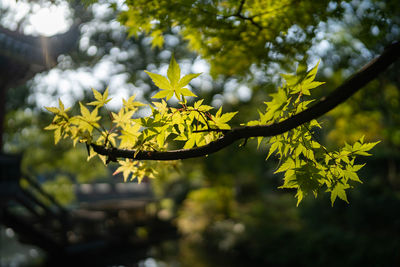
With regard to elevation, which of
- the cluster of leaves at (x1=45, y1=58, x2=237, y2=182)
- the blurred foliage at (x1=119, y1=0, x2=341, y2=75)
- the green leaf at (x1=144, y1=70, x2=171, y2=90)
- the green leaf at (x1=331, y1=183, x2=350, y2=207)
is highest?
the blurred foliage at (x1=119, y1=0, x2=341, y2=75)

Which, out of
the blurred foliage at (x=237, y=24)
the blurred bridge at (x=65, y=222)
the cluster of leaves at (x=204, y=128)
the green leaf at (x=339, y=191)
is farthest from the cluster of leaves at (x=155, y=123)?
the blurred bridge at (x=65, y=222)

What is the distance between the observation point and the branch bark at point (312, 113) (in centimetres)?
94

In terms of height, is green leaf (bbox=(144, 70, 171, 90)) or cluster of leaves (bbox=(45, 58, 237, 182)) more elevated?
green leaf (bbox=(144, 70, 171, 90))

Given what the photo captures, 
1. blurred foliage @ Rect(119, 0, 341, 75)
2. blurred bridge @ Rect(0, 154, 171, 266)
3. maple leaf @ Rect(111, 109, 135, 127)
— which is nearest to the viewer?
maple leaf @ Rect(111, 109, 135, 127)

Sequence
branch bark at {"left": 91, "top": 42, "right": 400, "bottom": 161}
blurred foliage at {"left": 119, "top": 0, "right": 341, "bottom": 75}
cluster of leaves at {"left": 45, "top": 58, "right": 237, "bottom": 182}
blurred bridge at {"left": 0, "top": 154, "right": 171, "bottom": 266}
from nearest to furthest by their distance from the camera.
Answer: branch bark at {"left": 91, "top": 42, "right": 400, "bottom": 161} < cluster of leaves at {"left": 45, "top": 58, "right": 237, "bottom": 182} < blurred foliage at {"left": 119, "top": 0, "right": 341, "bottom": 75} < blurred bridge at {"left": 0, "top": 154, "right": 171, "bottom": 266}

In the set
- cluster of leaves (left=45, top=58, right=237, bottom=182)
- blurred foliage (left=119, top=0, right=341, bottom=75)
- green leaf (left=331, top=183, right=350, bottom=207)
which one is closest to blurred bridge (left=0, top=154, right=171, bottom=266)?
blurred foliage (left=119, top=0, right=341, bottom=75)

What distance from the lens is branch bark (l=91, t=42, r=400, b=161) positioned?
0.94 m

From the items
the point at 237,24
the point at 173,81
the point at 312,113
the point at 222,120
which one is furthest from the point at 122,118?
the point at 237,24

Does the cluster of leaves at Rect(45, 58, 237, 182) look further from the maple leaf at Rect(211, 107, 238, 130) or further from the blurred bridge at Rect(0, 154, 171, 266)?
the blurred bridge at Rect(0, 154, 171, 266)

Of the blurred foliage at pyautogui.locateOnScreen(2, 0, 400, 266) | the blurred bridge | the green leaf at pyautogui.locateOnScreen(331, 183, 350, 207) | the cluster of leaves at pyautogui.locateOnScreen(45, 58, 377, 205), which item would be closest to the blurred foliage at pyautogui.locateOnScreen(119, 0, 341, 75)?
the blurred foliage at pyautogui.locateOnScreen(2, 0, 400, 266)

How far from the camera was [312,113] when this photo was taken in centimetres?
96

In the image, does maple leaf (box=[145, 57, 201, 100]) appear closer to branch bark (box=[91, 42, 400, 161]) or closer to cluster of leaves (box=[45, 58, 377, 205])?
cluster of leaves (box=[45, 58, 377, 205])

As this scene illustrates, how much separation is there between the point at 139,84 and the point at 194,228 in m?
6.29

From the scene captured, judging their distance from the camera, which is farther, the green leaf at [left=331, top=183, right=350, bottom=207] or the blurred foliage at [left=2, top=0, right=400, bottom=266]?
the blurred foliage at [left=2, top=0, right=400, bottom=266]
